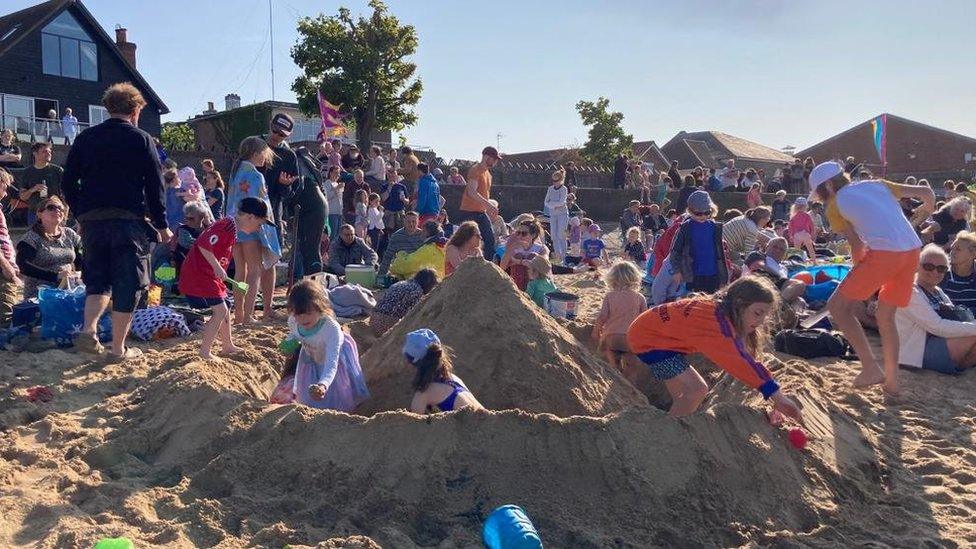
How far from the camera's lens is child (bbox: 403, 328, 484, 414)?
14.6 feet

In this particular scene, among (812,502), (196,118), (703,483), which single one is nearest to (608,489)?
(703,483)

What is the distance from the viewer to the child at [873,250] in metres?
5.76

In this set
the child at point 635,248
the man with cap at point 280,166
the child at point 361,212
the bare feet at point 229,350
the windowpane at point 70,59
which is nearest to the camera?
the bare feet at point 229,350

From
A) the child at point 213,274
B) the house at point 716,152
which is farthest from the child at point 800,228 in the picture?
the house at point 716,152

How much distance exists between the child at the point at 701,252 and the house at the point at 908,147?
42.6 metres

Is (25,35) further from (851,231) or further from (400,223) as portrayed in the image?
(851,231)

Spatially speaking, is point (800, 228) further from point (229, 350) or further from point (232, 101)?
point (232, 101)

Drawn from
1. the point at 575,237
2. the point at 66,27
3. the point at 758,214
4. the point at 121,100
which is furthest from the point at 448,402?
the point at 66,27

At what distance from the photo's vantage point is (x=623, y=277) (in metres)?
6.34

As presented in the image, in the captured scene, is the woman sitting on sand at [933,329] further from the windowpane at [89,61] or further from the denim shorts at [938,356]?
the windowpane at [89,61]

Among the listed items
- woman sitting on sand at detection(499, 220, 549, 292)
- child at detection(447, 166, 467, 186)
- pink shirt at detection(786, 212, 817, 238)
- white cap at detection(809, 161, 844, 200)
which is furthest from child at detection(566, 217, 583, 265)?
white cap at detection(809, 161, 844, 200)

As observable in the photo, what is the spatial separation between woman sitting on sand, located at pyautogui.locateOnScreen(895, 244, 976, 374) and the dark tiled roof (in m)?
30.0

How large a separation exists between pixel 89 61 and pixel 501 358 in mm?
30961

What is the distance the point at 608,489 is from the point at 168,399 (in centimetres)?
264
